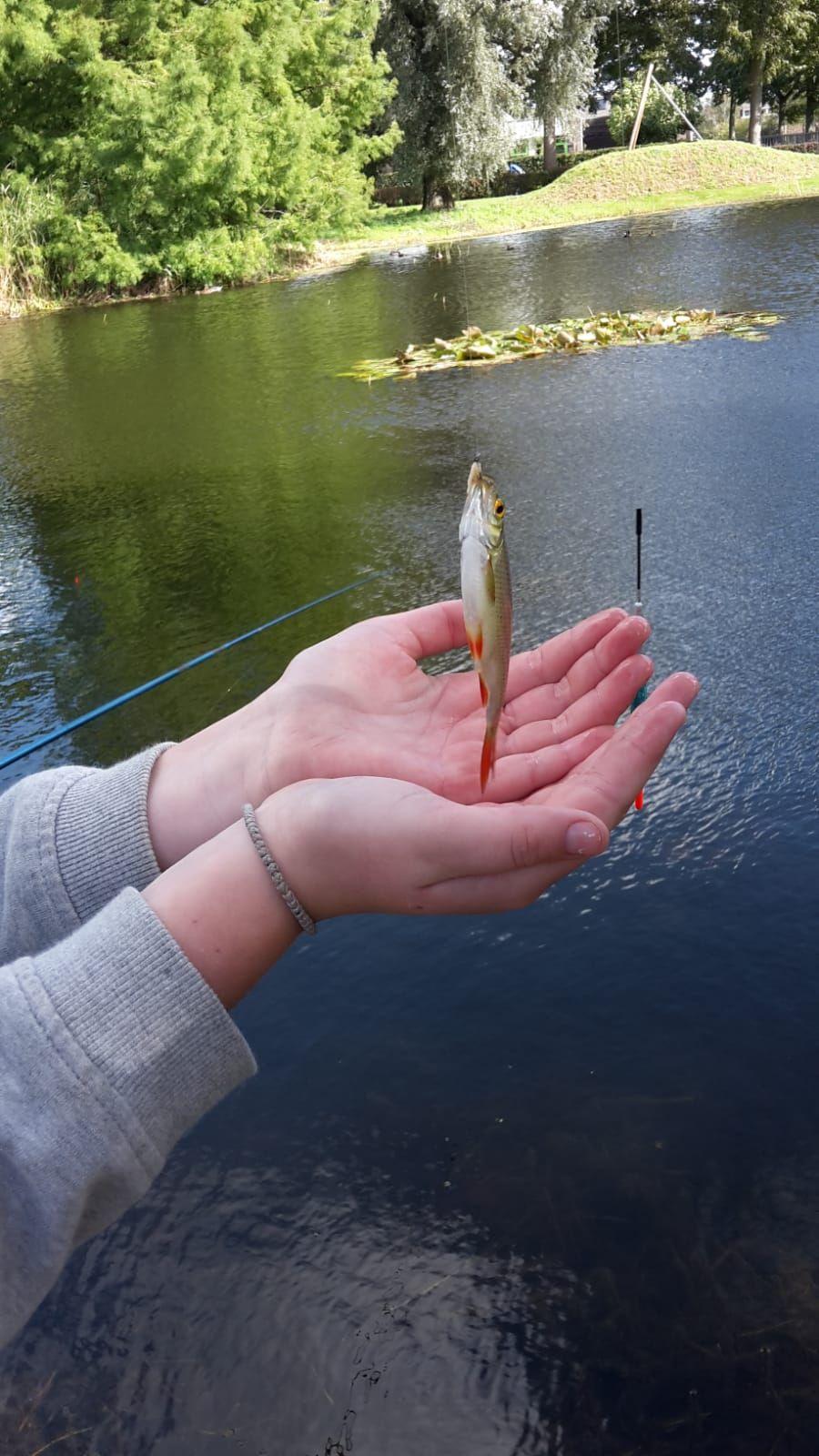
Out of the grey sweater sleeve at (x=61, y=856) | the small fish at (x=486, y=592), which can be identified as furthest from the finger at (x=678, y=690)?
the grey sweater sleeve at (x=61, y=856)

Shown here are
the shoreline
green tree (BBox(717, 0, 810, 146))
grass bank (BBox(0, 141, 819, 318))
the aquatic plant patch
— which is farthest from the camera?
green tree (BBox(717, 0, 810, 146))

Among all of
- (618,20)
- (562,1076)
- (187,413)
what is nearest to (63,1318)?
(562,1076)

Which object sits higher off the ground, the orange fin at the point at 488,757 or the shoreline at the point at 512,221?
the shoreline at the point at 512,221

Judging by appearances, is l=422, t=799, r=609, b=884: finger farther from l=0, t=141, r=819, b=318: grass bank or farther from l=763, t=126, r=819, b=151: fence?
l=763, t=126, r=819, b=151: fence

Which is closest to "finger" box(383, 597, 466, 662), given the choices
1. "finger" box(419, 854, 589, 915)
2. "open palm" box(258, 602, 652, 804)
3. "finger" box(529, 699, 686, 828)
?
"open palm" box(258, 602, 652, 804)

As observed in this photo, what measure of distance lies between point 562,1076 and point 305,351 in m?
11.7

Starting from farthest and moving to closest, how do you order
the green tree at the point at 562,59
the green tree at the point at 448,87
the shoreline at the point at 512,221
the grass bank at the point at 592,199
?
the green tree at the point at 562,59
the green tree at the point at 448,87
the shoreline at the point at 512,221
the grass bank at the point at 592,199

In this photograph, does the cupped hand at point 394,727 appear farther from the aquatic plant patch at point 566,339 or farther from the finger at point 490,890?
the aquatic plant patch at point 566,339

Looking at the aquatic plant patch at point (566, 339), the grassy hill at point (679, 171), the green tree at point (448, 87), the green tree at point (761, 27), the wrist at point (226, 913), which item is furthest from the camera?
the green tree at point (761, 27)

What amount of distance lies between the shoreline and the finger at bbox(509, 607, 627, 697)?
78.2 ft

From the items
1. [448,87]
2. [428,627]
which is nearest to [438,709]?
[428,627]

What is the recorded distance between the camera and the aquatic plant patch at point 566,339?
37.4ft

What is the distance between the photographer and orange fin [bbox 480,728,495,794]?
1.96 m

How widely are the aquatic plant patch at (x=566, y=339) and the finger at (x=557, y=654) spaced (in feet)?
30.9
